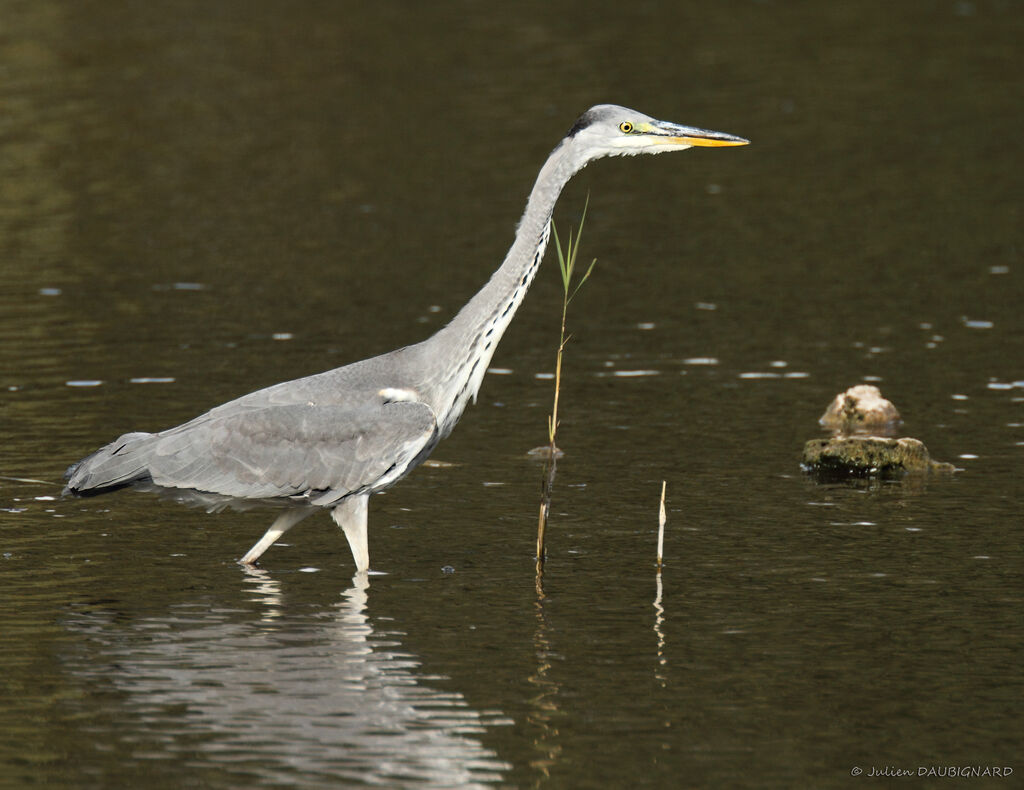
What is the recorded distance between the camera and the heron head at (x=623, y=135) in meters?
12.2

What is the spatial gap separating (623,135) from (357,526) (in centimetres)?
329

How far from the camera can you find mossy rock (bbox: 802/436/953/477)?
47.9 feet

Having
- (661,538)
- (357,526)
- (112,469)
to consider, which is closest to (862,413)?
(661,538)

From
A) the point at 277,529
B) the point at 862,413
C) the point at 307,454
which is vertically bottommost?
the point at 277,529

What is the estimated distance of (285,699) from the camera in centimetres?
988

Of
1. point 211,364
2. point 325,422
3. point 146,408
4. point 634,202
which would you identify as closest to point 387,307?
point 211,364

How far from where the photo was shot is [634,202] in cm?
2692

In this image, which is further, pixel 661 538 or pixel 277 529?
pixel 277 529

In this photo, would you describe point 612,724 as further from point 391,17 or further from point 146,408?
point 391,17

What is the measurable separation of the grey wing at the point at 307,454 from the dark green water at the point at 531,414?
71 centimetres

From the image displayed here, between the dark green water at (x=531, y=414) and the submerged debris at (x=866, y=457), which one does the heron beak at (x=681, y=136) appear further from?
the submerged debris at (x=866, y=457)

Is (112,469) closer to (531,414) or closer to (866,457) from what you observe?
(531,414)

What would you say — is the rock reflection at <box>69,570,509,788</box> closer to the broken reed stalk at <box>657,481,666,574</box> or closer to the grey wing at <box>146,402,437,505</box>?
the grey wing at <box>146,402,437,505</box>

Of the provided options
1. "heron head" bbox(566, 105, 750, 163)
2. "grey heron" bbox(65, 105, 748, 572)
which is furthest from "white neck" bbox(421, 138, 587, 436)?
"heron head" bbox(566, 105, 750, 163)
